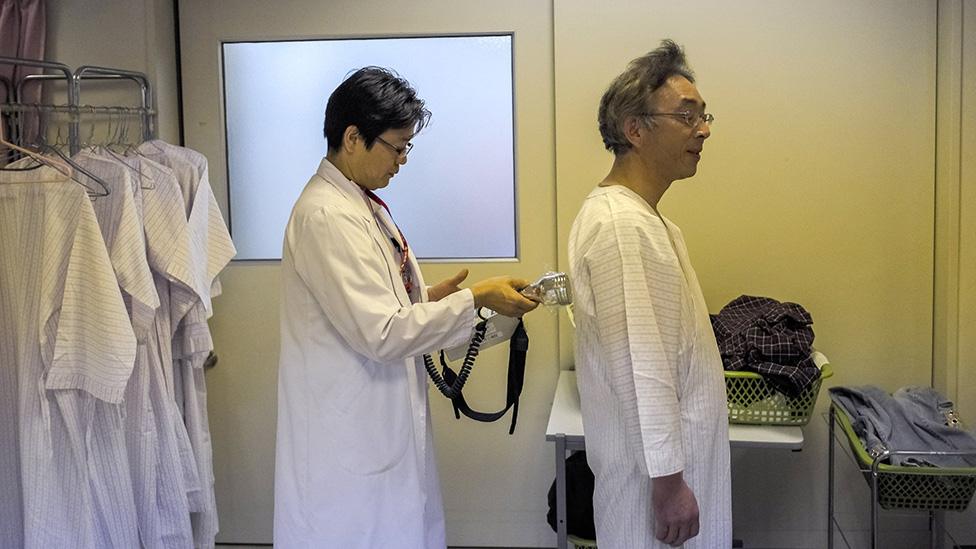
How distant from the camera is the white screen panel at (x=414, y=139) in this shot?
10.1 ft

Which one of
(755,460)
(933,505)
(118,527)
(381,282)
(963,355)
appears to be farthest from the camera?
(755,460)

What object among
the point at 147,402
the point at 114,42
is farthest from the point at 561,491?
the point at 114,42

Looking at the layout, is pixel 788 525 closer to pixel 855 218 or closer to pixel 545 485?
pixel 545 485

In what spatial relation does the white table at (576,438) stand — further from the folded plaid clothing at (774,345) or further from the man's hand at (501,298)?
the man's hand at (501,298)

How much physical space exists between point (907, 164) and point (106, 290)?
226 centimetres

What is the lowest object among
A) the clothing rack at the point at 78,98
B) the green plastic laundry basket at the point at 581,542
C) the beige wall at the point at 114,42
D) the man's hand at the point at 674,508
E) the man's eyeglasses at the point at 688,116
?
the green plastic laundry basket at the point at 581,542

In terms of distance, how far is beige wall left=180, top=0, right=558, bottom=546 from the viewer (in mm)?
3031

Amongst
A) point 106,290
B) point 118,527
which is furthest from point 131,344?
point 118,527

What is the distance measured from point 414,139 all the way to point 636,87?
4.54 feet

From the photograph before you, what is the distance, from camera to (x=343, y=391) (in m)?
1.94

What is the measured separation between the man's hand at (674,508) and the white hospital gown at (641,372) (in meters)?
0.04

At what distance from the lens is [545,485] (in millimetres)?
3166

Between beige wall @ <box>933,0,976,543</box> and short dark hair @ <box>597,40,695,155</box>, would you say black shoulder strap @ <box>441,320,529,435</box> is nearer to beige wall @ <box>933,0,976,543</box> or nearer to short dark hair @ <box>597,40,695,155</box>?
short dark hair @ <box>597,40,695,155</box>

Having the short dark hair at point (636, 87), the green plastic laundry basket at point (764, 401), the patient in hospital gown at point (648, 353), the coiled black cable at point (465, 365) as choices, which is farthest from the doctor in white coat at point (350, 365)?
the green plastic laundry basket at point (764, 401)
